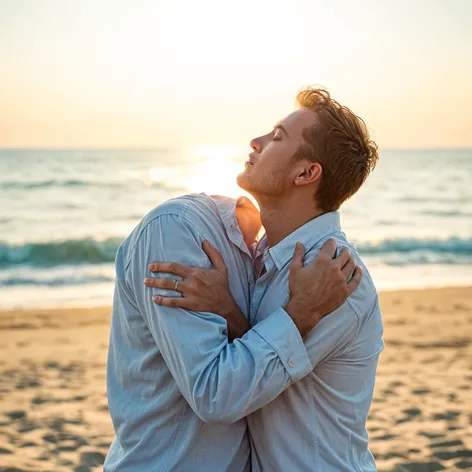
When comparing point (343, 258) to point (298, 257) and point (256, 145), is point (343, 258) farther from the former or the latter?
point (256, 145)

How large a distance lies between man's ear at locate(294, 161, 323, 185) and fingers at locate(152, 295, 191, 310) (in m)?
0.74

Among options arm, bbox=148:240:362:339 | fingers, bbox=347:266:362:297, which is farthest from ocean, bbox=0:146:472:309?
fingers, bbox=347:266:362:297

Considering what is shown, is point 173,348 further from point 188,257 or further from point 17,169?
point 17,169

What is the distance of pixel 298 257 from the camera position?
268 centimetres

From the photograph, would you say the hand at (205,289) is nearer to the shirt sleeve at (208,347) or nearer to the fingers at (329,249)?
the shirt sleeve at (208,347)

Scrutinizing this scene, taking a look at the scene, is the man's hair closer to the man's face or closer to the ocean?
the man's face

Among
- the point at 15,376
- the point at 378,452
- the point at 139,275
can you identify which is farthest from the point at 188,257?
the point at 15,376

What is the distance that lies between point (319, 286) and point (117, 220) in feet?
67.1

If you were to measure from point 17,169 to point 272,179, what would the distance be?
3457cm

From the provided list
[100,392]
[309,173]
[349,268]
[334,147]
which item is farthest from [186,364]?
[100,392]

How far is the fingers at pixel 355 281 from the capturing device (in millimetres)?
2604

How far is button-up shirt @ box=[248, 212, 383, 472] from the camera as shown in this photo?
8.58 ft

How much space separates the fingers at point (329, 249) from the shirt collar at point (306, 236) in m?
0.10

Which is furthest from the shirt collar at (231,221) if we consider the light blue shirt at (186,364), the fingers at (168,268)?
the fingers at (168,268)
